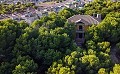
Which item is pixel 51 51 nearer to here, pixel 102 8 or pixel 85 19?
pixel 85 19

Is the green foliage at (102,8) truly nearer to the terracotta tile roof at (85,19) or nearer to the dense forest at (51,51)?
the terracotta tile roof at (85,19)

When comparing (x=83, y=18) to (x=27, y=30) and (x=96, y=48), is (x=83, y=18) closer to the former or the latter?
(x=96, y=48)

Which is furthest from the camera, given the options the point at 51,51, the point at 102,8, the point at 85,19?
the point at 102,8

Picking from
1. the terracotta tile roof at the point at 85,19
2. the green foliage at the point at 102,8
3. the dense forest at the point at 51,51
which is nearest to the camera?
the dense forest at the point at 51,51

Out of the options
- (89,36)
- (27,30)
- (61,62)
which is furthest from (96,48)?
(27,30)

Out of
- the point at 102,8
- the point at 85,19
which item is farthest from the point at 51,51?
the point at 102,8

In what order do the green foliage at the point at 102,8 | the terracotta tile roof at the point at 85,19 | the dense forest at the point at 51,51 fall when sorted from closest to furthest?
the dense forest at the point at 51,51 → the terracotta tile roof at the point at 85,19 → the green foliage at the point at 102,8

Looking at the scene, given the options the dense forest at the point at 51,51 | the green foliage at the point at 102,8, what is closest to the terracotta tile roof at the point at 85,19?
the dense forest at the point at 51,51

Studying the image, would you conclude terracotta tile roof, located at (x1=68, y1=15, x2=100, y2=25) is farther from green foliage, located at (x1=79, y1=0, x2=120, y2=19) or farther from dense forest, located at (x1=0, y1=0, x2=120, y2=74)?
green foliage, located at (x1=79, y1=0, x2=120, y2=19)

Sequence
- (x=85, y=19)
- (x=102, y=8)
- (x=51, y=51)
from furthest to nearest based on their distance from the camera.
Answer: (x=102, y=8)
(x=85, y=19)
(x=51, y=51)
